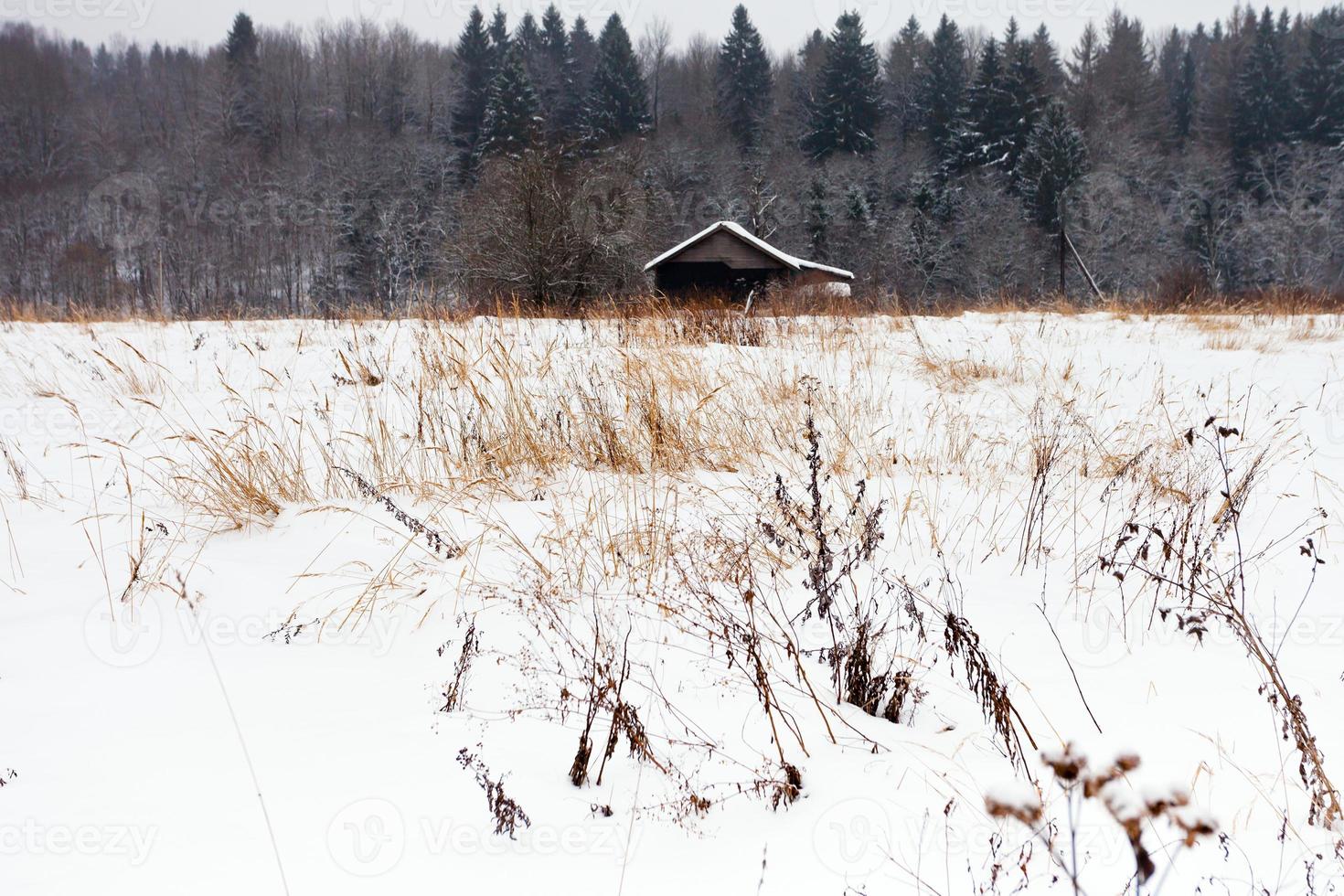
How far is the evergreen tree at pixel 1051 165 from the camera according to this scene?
133 feet

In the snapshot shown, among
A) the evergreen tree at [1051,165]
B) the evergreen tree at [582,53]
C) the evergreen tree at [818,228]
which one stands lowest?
the evergreen tree at [818,228]

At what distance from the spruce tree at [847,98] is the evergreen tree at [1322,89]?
2419 cm

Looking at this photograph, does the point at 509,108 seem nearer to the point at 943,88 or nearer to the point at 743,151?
the point at 743,151

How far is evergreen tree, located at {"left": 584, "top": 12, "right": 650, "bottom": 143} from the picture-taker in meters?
50.5

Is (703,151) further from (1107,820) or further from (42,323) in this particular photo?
(1107,820)

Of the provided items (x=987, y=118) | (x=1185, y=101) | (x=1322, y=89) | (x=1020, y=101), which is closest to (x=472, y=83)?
(x=987, y=118)

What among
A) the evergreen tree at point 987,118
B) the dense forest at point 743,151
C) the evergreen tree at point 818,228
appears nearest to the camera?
the dense forest at point 743,151

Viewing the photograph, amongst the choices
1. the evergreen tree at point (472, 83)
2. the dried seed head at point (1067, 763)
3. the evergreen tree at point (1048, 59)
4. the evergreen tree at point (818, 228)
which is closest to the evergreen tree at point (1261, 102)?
the evergreen tree at point (1048, 59)

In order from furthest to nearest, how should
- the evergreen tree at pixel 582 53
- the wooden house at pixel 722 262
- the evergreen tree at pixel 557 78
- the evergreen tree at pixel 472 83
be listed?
the evergreen tree at pixel 582 53
the evergreen tree at pixel 557 78
the evergreen tree at pixel 472 83
the wooden house at pixel 722 262

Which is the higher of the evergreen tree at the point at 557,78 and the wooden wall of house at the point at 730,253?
the evergreen tree at the point at 557,78

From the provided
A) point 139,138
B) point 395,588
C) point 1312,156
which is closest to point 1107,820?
point 395,588

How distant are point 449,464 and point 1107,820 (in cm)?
305

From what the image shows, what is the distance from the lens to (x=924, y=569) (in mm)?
2670

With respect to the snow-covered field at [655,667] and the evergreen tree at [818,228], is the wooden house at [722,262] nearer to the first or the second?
the evergreen tree at [818,228]
